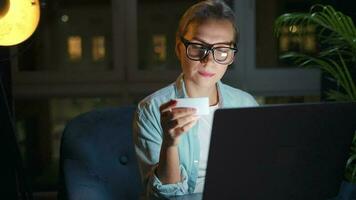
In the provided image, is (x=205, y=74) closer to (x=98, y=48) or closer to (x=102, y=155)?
(x=102, y=155)

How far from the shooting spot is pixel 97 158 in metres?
1.66

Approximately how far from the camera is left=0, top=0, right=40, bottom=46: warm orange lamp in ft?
5.21

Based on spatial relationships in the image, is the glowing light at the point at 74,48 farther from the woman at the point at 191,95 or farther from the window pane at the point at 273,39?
the woman at the point at 191,95

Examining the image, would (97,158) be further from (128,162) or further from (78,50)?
(78,50)

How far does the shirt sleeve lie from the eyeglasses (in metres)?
0.20

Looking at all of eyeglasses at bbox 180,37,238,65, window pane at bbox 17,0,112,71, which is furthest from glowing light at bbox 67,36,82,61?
eyeglasses at bbox 180,37,238,65

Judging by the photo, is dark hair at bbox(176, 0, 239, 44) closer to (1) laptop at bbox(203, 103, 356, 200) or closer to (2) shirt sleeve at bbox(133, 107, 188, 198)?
(2) shirt sleeve at bbox(133, 107, 188, 198)

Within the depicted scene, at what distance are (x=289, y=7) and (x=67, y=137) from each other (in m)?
1.78

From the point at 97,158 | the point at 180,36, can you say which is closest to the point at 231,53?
the point at 180,36

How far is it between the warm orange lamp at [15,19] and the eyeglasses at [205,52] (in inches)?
30.5

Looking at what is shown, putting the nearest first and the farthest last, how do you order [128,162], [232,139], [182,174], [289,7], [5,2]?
[232,139] → [182,174] → [5,2] → [128,162] → [289,7]

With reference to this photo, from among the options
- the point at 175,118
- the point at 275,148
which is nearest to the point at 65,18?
the point at 175,118

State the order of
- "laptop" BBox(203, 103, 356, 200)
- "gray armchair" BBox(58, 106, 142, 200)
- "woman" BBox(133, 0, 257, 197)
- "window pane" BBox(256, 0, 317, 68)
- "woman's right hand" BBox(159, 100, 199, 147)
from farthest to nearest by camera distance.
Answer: "window pane" BBox(256, 0, 317, 68)
"gray armchair" BBox(58, 106, 142, 200)
"woman" BBox(133, 0, 257, 197)
"woman's right hand" BBox(159, 100, 199, 147)
"laptop" BBox(203, 103, 356, 200)

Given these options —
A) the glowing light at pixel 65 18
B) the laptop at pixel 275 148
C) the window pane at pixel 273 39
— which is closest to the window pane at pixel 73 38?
the glowing light at pixel 65 18
